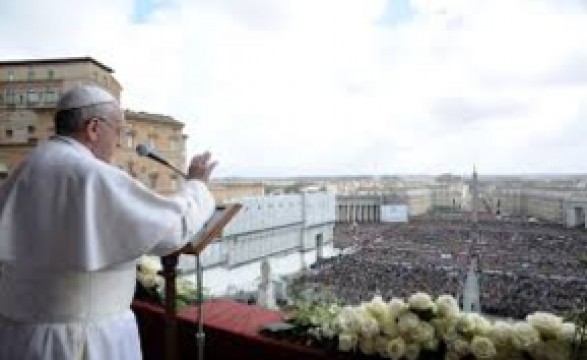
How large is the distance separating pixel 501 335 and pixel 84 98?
99 centimetres

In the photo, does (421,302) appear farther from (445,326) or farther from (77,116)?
(77,116)

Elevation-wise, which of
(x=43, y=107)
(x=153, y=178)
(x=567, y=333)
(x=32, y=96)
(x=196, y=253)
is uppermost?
(x=32, y=96)

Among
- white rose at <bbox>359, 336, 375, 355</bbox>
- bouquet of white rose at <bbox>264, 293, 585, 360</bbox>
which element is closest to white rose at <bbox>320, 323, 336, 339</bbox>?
bouquet of white rose at <bbox>264, 293, 585, 360</bbox>

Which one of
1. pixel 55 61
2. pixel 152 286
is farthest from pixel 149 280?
pixel 55 61

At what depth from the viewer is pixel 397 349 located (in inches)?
62.2

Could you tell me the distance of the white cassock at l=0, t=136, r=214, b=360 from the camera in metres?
1.12

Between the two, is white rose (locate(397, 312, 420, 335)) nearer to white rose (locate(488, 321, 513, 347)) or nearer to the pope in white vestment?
white rose (locate(488, 321, 513, 347))

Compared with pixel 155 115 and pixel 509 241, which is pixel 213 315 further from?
pixel 509 241

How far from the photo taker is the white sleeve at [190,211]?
1.14 m

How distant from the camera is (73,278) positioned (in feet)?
3.79

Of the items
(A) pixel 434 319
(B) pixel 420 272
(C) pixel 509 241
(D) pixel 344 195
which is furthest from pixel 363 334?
(D) pixel 344 195

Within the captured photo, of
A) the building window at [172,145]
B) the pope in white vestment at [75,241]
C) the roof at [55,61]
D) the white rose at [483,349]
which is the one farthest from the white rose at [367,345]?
the roof at [55,61]

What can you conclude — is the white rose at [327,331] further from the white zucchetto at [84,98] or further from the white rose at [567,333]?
the white zucchetto at [84,98]

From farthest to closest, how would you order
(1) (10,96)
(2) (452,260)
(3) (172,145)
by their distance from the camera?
(2) (452,260), (1) (10,96), (3) (172,145)
